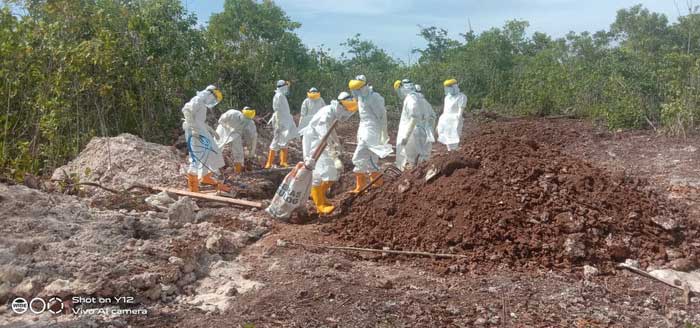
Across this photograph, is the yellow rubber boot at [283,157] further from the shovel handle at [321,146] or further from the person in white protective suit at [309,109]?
the shovel handle at [321,146]

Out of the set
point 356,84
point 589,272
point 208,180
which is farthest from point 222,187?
point 589,272

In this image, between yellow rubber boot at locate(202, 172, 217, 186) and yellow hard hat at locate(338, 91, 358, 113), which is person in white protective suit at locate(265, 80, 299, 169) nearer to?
yellow rubber boot at locate(202, 172, 217, 186)

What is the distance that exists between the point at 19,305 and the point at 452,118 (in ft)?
27.8

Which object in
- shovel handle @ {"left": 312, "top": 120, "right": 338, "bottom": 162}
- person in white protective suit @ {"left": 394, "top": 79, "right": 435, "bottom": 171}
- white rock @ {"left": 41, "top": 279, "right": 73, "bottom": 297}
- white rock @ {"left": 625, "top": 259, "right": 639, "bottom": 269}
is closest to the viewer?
white rock @ {"left": 41, "top": 279, "right": 73, "bottom": 297}

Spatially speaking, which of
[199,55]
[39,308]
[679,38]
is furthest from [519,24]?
[39,308]

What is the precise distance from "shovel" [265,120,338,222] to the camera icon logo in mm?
3300

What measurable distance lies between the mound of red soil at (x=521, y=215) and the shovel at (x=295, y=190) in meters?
0.60

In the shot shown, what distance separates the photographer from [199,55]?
54.3ft

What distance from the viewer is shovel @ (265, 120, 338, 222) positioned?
7.39 metres

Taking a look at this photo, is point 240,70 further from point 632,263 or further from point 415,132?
point 632,263

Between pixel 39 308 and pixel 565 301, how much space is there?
374 centimetres

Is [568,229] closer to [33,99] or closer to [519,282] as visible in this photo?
[519,282]

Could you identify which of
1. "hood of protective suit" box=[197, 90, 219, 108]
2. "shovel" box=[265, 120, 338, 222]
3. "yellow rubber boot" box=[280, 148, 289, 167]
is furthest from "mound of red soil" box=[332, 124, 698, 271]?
"yellow rubber boot" box=[280, 148, 289, 167]

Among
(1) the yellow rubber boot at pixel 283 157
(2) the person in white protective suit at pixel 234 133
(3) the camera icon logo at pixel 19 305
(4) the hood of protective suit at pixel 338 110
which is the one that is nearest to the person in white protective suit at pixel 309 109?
(1) the yellow rubber boot at pixel 283 157
